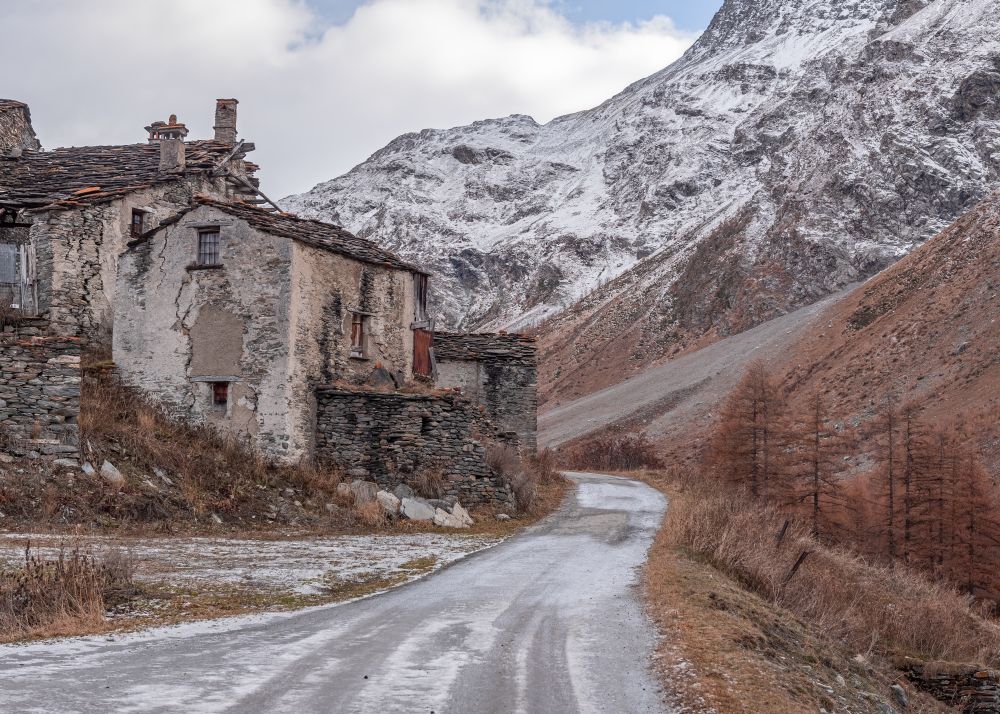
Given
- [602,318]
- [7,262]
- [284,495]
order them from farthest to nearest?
[602,318], [7,262], [284,495]

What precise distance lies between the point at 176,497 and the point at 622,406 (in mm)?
61960

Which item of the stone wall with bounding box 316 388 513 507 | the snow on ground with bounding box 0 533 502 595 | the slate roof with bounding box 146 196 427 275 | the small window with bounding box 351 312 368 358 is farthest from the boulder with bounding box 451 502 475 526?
the slate roof with bounding box 146 196 427 275

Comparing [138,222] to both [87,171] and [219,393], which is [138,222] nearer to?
[87,171]

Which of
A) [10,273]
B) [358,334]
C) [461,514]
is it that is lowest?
[461,514]

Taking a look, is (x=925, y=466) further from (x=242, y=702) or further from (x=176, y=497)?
(x=242, y=702)

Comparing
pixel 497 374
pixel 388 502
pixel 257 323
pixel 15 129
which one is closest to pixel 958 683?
pixel 388 502

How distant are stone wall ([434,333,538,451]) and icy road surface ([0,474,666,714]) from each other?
22174 millimetres

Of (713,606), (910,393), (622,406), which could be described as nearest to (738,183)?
(622,406)

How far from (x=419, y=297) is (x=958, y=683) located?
52.2ft

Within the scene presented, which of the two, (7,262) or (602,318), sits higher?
(602,318)

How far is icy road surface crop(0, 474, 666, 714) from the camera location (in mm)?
7086

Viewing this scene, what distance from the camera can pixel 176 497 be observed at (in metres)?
18.2

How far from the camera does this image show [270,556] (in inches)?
588

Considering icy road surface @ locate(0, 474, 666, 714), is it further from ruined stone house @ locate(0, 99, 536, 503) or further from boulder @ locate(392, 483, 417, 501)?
ruined stone house @ locate(0, 99, 536, 503)
